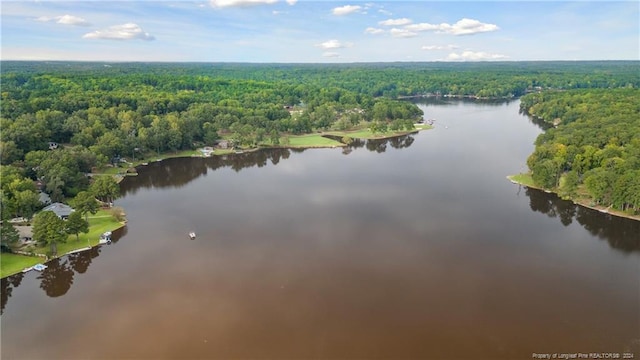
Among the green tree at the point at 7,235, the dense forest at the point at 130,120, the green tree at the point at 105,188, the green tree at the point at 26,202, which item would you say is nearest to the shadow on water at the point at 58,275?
the green tree at the point at 7,235

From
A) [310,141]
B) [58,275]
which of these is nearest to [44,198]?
[58,275]

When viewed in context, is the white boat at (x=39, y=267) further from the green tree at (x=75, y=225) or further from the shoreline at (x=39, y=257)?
the green tree at (x=75, y=225)

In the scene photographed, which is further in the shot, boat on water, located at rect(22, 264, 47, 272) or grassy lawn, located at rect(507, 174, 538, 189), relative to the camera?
grassy lawn, located at rect(507, 174, 538, 189)

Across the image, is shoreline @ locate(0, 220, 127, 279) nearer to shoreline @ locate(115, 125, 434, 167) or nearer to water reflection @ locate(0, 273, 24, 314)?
water reflection @ locate(0, 273, 24, 314)

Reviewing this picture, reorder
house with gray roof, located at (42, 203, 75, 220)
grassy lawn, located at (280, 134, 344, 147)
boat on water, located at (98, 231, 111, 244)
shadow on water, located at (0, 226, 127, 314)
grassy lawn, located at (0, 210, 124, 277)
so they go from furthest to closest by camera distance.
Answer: grassy lawn, located at (280, 134, 344, 147)
house with gray roof, located at (42, 203, 75, 220)
boat on water, located at (98, 231, 111, 244)
grassy lawn, located at (0, 210, 124, 277)
shadow on water, located at (0, 226, 127, 314)

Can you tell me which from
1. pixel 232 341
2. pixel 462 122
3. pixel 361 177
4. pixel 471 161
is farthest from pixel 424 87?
pixel 232 341

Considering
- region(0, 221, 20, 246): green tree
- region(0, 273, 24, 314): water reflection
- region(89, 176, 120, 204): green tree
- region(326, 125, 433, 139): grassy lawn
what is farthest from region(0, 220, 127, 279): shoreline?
region(326, 125, 433, 139): grassy lawn

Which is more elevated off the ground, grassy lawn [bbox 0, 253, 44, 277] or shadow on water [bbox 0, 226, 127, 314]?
grassy lawn [bbox 0, 253, 44, 277]

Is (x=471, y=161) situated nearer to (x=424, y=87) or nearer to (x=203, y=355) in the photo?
(x=203, y=355)
